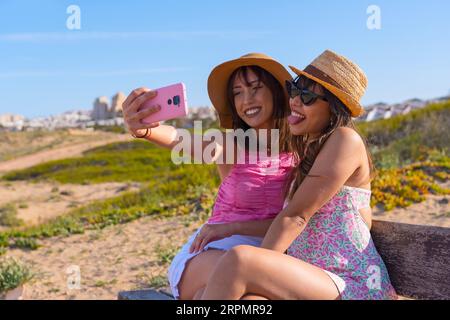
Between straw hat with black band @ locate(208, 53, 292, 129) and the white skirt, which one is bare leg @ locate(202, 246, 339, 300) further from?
straw hat with black band @ locate(208, 53, 292, 129)

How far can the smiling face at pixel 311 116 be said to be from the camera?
233 centimetres

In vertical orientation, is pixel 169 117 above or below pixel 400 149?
above

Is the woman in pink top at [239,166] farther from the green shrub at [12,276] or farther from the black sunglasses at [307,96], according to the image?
the green shrub at [12,276]

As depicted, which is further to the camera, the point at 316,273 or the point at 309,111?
the point at 309,111

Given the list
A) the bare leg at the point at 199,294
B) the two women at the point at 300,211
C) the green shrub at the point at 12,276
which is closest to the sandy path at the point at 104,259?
the green shrub at the point at 12,276

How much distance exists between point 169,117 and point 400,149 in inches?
361

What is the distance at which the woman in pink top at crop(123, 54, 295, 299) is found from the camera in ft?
8.11

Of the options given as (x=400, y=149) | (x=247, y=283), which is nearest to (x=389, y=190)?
(x=400, y=149)

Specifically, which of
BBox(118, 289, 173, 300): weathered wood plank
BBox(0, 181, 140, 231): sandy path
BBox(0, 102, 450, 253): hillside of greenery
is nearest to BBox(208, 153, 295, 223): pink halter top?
BBox(118, 289, 173, 300): weathered wood plank

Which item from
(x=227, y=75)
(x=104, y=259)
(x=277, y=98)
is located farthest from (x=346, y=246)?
(x=104, y=259)

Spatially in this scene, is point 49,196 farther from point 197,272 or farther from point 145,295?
point 197,272

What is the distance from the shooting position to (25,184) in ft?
72.4

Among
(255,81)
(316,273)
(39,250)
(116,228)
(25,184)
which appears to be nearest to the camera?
(316,273)

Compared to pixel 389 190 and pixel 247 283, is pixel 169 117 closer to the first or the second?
pixel 247 283
